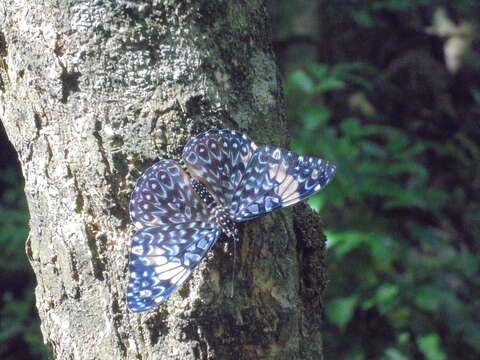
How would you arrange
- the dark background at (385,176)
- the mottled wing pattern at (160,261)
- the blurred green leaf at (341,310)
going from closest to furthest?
the mottled wing pattern at (160,261) → the blurred green leaf at (341,310) → the dark background at (385,176)

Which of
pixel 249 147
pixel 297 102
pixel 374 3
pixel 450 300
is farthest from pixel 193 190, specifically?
pixel 374 3

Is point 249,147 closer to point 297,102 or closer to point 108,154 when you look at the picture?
point 108,154

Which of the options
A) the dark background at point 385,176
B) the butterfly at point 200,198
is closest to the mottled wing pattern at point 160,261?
the butterfly at point 200,198

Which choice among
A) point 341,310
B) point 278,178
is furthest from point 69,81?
point 341,310

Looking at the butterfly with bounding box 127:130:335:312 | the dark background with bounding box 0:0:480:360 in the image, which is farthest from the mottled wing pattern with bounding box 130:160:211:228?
the dark background with bounding box 0:0:480:360

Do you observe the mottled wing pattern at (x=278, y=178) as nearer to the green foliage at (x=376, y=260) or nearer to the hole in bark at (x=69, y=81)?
the hole in bark at (x=69, y=81)

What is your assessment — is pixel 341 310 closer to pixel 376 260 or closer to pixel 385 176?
pixel 376 260

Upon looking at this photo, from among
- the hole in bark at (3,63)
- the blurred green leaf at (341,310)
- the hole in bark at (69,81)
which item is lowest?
the blurred green leaf at (341,310)
